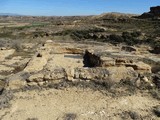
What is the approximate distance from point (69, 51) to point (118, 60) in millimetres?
7321

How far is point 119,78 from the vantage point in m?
10.7

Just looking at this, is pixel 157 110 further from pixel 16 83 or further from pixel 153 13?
pixel 153 13

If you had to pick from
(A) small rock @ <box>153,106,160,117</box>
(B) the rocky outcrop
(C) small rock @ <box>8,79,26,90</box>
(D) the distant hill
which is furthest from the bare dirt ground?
(D) the distant hill

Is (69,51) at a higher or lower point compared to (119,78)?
lower

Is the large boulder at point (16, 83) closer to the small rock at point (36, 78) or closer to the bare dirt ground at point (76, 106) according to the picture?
the small rock at point (36, 78)

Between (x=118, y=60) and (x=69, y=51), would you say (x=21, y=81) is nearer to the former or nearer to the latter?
(x=118, y=60)

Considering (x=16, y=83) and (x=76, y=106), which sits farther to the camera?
(x=16, y=83)

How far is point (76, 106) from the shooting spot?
9.15 metres

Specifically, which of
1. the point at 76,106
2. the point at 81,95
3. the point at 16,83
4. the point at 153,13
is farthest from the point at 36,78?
the point at 153,13

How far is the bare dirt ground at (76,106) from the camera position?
843 cm

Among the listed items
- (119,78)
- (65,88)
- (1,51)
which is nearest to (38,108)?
(65,88)

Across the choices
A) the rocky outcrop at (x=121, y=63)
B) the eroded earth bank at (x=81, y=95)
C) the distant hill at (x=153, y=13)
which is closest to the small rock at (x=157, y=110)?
the eroded earth bank at (x=81, y=95)

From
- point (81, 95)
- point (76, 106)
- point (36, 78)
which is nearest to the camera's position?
point (76, 106)

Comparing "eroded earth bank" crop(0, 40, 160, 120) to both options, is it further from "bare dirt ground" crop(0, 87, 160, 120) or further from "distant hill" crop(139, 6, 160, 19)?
"distant hill" crop(139, 6, 160, 19)
